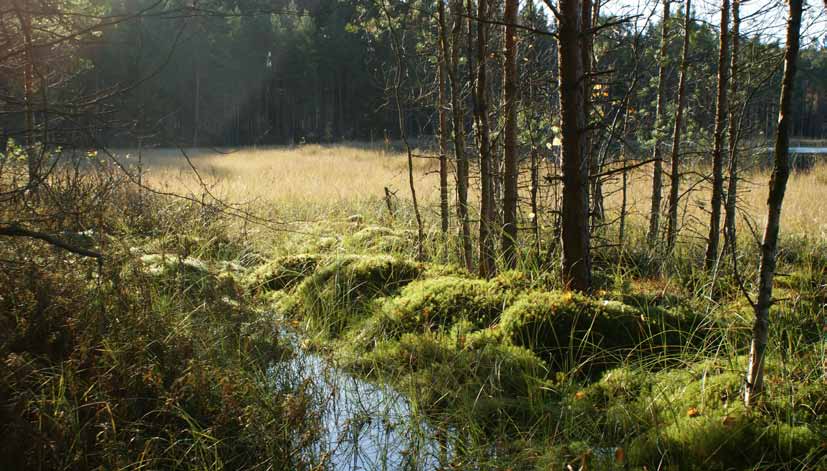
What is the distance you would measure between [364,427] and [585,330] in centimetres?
147

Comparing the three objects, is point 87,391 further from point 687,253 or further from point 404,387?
point 687,253

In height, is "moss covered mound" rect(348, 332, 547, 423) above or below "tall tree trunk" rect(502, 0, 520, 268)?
below

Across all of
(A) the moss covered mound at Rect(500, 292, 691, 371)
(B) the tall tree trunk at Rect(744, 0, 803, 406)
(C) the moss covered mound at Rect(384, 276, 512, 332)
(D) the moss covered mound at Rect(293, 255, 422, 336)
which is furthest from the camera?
(D) the moss covered mound at Rect(293, 255, 422, 336)

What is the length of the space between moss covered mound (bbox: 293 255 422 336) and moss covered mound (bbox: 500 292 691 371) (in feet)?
5.07

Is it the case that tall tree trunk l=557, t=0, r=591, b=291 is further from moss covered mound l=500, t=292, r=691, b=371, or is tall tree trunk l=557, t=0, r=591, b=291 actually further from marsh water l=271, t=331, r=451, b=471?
marsh water l=271, t=331, r=451, b=471

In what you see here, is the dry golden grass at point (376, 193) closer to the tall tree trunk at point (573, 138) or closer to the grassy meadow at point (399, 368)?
the grassy meadow at point (399, 368)

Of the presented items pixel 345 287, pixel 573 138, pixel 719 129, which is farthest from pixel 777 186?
pixel 345 287

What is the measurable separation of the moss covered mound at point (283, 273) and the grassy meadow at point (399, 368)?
1.02 feet

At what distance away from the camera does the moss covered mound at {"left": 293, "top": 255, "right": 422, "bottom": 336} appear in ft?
17.0

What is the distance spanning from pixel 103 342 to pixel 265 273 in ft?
9.60

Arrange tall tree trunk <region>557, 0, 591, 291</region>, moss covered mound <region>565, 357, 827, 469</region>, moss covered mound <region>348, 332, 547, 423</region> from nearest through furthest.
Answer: moss covered mound <region>565, 357, 827, 469</region>
moss covered mound <region>348, 332, 547, 423</region>
tall tree trunk <region>557, 0, 591, 291</region>

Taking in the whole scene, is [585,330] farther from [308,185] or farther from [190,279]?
[308,185]

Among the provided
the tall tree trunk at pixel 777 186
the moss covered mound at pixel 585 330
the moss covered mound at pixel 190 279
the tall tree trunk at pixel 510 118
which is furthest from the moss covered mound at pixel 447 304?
the tall tree trunk at pixel 777 186

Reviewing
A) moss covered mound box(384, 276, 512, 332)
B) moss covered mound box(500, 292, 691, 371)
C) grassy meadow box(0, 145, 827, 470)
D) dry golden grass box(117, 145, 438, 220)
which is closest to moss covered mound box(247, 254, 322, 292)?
grassy meadow box(0, 145, 827, 470)
